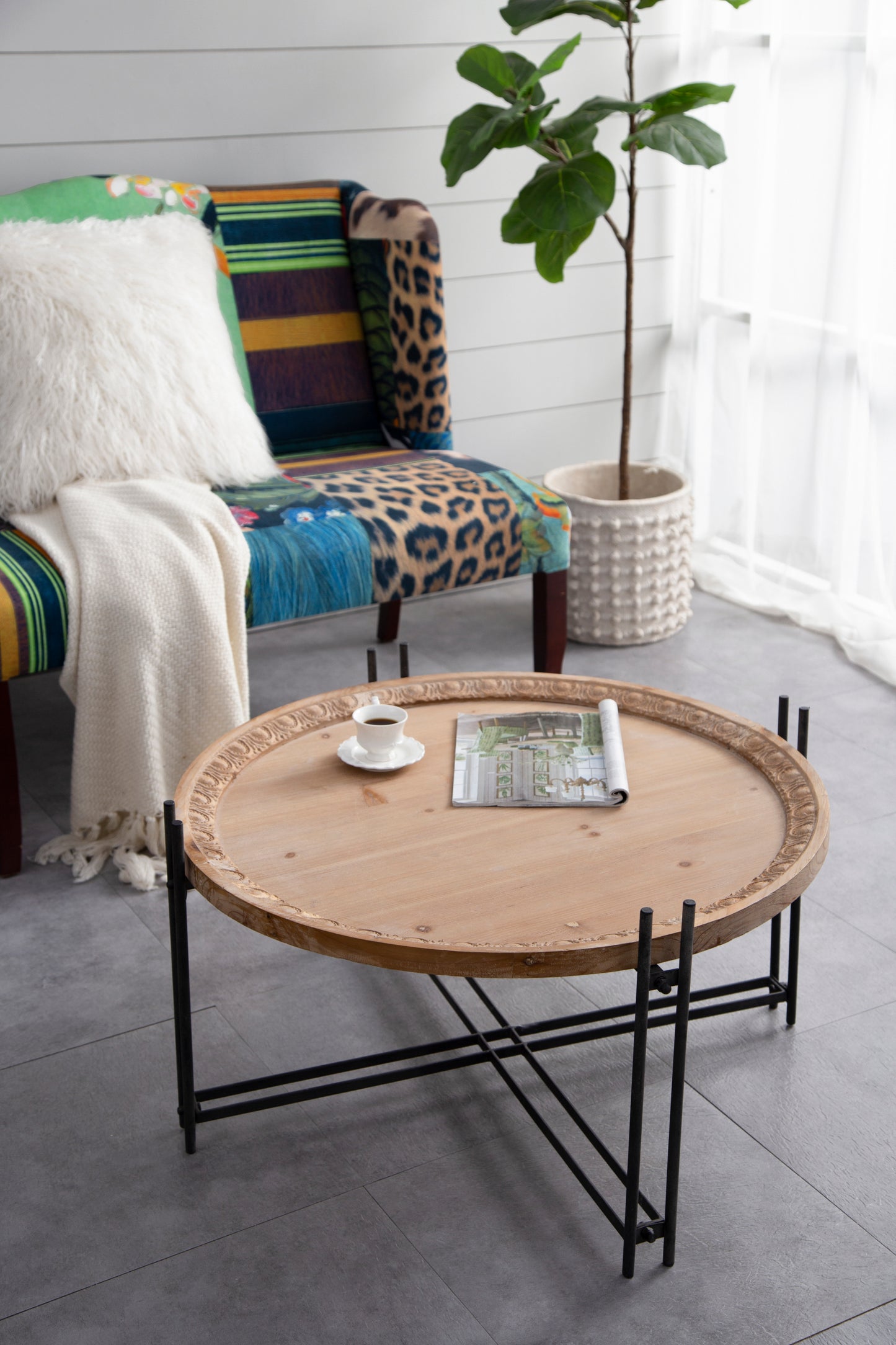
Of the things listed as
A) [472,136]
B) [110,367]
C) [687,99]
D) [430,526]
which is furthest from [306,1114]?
[687,99]

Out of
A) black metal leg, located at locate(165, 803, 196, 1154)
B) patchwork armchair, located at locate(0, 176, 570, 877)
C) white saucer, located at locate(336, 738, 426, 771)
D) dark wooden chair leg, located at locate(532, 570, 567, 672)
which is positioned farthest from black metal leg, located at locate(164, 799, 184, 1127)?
dark wooden chair leg, located at locate(532, 570, 567, 672)

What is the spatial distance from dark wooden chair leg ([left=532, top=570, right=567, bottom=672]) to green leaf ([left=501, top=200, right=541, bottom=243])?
67 cm

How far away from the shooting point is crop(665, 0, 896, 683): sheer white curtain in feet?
8.73

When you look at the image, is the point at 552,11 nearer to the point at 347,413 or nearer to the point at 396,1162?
the point at 347,413

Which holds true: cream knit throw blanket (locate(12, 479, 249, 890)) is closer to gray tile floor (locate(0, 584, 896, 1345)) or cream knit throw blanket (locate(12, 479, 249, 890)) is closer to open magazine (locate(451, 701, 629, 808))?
gray tile floor (locate(0, 584, 896, 1345))

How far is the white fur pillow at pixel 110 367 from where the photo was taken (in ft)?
7.22

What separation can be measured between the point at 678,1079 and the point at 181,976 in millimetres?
524

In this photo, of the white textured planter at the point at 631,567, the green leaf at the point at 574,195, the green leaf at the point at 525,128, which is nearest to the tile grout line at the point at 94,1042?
the white textured planter at the point at 631,567

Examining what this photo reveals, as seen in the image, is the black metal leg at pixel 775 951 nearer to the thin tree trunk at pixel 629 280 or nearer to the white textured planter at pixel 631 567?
the white textured planter at pixel 631 567

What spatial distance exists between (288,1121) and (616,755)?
22.2 inches

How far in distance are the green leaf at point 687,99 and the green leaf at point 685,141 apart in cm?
4

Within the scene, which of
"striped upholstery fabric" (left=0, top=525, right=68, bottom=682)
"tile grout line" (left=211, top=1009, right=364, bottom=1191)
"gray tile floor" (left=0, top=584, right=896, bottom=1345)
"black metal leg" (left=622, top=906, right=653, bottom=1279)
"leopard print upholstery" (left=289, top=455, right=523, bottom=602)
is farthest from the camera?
"leopard print upholstery" (left=289, top=455, right=523, bottom=602)

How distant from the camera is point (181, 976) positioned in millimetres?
1369

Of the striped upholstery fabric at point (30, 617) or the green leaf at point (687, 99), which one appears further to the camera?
the green leaf at point (687, 99)
